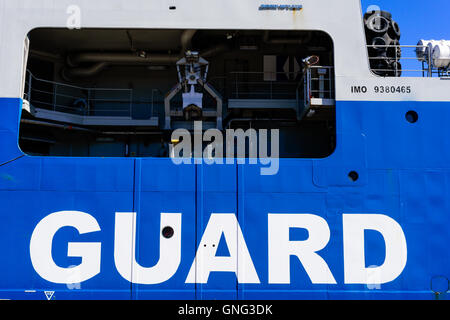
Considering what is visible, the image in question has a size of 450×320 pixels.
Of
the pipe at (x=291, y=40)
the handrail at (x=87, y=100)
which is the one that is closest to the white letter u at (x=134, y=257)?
the handrail at (x=87, y=100)

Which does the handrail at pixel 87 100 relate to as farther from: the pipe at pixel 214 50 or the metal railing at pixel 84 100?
the pipe at pixel 214 50

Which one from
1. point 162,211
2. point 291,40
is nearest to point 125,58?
point 291,40

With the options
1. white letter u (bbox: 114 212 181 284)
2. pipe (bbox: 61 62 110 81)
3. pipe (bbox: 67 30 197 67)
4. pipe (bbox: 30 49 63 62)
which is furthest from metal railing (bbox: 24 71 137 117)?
white letter u (bbox: 114 212 181 284)

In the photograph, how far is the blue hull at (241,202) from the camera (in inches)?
237

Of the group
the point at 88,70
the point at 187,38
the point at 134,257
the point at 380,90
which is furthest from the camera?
the point at 88,70

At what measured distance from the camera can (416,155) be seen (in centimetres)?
624

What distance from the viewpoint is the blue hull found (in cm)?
602

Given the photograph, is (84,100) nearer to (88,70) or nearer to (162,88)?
(88,70)

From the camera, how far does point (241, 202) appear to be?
6121mm

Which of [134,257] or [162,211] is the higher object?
[162,211]

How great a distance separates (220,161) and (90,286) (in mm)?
2611

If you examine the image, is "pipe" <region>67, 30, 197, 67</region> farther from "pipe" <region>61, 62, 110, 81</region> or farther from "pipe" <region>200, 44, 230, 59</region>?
"pipe" <region>200, 44, 230, 59</region>

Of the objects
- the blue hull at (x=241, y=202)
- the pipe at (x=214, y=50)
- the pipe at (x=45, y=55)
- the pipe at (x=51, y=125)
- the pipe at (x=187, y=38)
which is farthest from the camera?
the pipe at (x=45, y=55)

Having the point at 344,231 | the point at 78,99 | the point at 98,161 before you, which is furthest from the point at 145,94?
the point at 344,231
